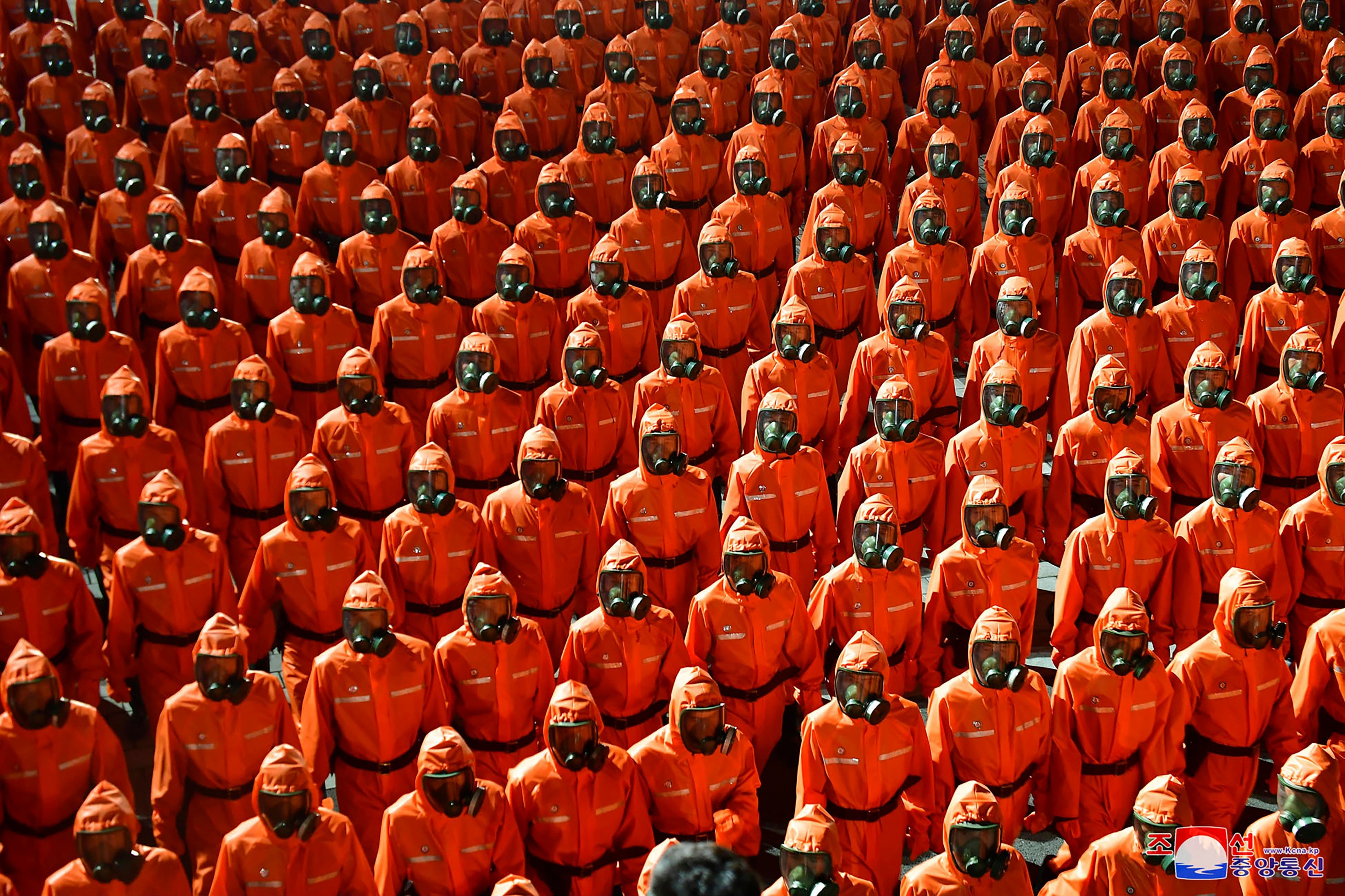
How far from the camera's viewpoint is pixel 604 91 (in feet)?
43.5

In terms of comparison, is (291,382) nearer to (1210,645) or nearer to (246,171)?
(246,171)

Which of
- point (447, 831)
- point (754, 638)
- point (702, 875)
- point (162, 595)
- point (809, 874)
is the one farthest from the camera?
point (162, 595)

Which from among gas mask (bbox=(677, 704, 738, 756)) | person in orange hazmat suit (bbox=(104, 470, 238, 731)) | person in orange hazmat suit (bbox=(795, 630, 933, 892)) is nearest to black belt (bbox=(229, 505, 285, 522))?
person in orange hazmat suit (bbox=(104, 470, 238, 731))

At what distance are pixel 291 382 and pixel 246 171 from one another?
1.87 meters

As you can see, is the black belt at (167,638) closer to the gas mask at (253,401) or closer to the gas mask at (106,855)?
the gas mask at (253,401)

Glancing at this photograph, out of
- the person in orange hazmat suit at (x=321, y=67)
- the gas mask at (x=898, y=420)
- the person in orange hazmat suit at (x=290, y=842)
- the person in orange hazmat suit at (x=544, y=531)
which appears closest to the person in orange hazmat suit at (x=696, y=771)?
the person in orange hazmat suit at (x=290, y=842)

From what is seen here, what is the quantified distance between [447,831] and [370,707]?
35.7 inches

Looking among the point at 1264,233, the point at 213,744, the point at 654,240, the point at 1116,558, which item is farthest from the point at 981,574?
the point at 1264,233

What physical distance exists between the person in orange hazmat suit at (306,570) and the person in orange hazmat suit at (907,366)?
3.16 metres

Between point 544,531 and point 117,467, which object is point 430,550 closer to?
point 544,531

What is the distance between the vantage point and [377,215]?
11289mm

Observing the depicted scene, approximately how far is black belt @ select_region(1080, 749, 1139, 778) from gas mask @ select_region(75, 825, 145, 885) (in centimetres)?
414

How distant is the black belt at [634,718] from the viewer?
855cm

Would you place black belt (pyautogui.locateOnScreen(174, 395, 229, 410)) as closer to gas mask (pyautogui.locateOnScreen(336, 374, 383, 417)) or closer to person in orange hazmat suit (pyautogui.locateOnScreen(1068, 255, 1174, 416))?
gas mask (pyautogui.locateOnScreen(336, 374, 383, 417))
